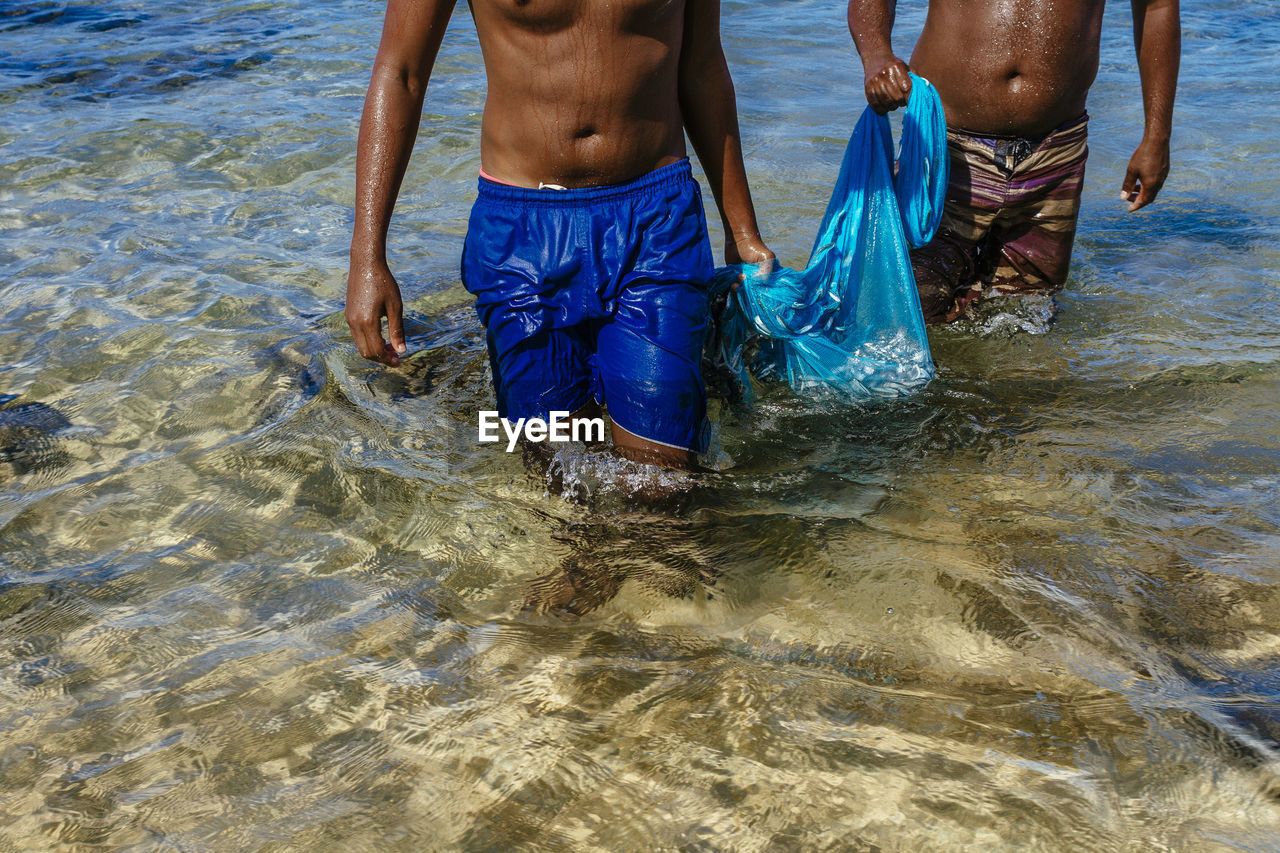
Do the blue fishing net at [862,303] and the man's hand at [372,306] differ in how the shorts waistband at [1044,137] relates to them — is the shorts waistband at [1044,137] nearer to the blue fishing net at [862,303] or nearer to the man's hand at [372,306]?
the blue fishing net at [862,303]

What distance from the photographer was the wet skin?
3684 mm

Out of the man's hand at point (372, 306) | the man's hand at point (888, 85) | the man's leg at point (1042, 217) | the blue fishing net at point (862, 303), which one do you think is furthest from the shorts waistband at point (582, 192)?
the man's leg at point (1042, 217)

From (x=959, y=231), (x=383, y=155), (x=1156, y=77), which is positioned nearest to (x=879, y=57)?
(x=959, y=231)

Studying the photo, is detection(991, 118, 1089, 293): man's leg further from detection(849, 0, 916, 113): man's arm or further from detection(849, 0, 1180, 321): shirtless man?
detection(849, 0, 916, 113): man's arm

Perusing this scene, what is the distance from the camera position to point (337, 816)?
2119 mm

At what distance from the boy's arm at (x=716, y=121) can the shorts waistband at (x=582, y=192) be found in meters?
0.24

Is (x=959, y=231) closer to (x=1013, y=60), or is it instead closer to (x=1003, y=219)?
(x=1003, y=219)

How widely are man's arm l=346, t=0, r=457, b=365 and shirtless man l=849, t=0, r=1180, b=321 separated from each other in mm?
1597

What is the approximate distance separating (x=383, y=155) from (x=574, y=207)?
20.2 inches

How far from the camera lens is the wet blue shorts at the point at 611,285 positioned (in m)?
2.75

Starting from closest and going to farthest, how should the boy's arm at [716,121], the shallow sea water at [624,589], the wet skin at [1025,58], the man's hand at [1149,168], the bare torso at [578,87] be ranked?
1. the shallow sea water at [624,589]
2. the bare torso at [578,87]
3. the boy's arm at [716,121]
4. the wet skin at [1025,58]
5. the man's hand at [1149,168]

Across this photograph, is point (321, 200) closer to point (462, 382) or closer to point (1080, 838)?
point (462, 382)

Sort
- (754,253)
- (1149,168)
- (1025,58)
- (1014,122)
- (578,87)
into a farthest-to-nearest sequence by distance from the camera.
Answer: (1149,168), (1014,122), (1025,58), (754,253), (578,87)

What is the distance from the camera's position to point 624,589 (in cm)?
279
